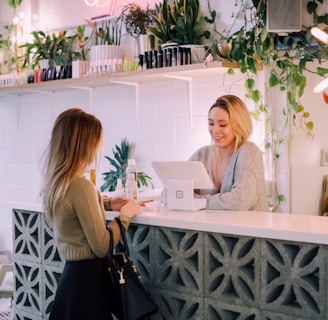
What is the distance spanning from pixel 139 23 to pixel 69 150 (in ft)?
7.06

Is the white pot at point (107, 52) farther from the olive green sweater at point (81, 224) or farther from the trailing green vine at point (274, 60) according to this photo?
the olive green sweater at point (81, 224)

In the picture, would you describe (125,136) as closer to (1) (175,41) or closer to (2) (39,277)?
(1) (175,41)

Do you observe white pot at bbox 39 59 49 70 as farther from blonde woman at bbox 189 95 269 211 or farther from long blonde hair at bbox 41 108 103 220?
long blonde hair at bbox 41 108 103 220

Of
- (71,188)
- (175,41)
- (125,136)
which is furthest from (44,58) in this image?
(71,188)

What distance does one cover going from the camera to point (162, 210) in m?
2.65

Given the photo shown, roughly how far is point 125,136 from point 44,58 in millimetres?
1022

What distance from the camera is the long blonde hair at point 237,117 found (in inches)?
119

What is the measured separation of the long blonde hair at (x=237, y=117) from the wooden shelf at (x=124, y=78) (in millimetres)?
501

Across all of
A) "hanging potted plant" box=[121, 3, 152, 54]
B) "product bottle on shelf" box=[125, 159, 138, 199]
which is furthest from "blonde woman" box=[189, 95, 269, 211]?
"hanging potted plant" box=[121, 3, 152, 54]

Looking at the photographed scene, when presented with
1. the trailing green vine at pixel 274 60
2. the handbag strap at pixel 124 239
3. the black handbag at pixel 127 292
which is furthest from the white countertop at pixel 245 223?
the trailing green vine at pixel 274 60

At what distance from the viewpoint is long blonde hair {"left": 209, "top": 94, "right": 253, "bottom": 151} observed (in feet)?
9.93

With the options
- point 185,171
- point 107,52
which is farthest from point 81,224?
point 107,52

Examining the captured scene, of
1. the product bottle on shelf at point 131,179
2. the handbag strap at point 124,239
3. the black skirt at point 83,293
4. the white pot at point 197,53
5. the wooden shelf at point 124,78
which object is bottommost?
the black skirt at point 83,293

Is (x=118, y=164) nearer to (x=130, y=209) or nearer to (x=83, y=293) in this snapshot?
(x=130, y=209)
